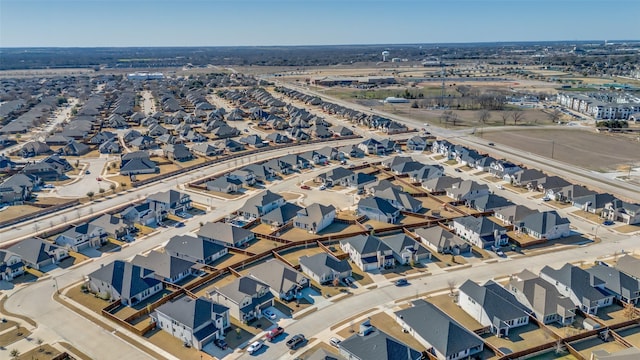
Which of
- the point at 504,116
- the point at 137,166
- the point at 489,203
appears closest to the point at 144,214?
the point at 137,166

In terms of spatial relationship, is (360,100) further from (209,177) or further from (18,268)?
(18,268)

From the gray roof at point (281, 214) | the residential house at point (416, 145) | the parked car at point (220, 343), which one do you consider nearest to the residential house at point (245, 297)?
the parked car at point (220, 343)

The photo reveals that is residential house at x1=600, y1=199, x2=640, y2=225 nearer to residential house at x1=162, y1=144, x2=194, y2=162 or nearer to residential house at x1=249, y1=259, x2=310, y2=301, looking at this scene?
residential house at x1=249, y1=259, x2=310, y2=301

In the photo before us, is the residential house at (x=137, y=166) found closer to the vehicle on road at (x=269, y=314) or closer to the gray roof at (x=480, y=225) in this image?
the vehicle on road at (x=269, y=314)

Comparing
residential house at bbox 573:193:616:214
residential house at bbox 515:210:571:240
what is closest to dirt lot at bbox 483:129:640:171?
residential house at bbox 573:193:616:214

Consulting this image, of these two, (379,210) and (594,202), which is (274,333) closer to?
(379,210)

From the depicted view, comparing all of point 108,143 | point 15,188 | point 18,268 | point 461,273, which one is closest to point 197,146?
point 108,143
